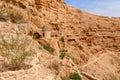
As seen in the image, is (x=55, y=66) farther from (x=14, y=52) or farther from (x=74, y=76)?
(x=14, y=52)

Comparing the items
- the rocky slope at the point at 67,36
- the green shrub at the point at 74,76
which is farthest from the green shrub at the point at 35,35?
the green shrub at the point at 74,76

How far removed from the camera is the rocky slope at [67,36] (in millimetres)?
8151

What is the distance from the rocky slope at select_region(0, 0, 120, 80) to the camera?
8151 millimetres

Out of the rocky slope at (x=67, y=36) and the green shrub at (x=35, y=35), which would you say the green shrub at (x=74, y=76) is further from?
the green shrub at (x=35, y=35)

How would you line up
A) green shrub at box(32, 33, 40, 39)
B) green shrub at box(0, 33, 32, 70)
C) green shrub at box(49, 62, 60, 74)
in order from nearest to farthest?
1. green shrub at box(0, 33, 32, 70)
2. green shrub at box(49, 62, 60, 74)
3. green shrub at box(32, 33, 40, 39)

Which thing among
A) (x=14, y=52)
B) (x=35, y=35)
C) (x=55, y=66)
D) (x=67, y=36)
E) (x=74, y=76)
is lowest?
(x=67, y=36)

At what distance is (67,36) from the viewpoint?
2031 cm

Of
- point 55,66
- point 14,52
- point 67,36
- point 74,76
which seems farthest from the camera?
point 67,36

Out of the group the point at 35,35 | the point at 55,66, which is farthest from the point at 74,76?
the point at 35,35

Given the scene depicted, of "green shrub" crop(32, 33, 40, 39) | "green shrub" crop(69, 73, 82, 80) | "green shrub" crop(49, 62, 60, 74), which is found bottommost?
"green shrub" crop(69, 73, 82, 80)

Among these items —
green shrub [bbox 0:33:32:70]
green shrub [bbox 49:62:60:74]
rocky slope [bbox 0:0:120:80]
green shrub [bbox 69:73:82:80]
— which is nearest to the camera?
green shrub [bbox 0:33:32:70]

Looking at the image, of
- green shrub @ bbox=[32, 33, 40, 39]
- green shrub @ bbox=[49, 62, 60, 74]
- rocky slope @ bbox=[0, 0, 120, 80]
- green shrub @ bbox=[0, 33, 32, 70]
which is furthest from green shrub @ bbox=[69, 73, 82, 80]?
green shrub @ bbox=[32, 33, 40, 39]

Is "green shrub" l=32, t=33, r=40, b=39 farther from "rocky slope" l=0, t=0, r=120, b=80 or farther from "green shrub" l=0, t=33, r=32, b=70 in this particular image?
"green shrub" l=0, t=33, r=32, b=70

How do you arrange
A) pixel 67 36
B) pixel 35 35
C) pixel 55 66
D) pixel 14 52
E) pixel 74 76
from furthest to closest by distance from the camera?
1. pixel 67 36
2. pixel 35 35
3. pixel 74 76
4. pixel 55 66
5. pixel 14 52
